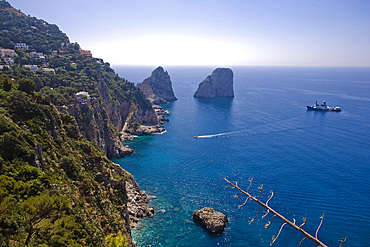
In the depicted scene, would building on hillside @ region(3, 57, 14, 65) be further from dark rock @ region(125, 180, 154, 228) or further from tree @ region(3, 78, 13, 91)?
dark rock @ region(125, 180, 154, 228)

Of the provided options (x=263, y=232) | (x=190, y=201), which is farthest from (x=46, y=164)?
(x=263, y=232)

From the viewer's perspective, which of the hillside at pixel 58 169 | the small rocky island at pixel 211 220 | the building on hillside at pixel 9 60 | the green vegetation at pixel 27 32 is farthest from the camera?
the green vegetation at pixel 27 32

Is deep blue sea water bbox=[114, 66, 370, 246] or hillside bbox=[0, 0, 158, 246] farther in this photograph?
deep blue sea water bbox=[114, 66, 370, 246]

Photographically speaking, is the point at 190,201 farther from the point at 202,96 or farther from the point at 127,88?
the point at 202,96

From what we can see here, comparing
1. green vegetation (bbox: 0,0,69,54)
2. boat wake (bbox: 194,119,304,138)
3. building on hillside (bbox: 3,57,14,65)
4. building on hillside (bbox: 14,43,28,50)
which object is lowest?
boat wake (bbox: 194,119,304,138)

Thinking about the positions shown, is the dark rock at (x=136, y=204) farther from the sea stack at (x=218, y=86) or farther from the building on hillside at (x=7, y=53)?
the sea stack at (x=218, y=86)

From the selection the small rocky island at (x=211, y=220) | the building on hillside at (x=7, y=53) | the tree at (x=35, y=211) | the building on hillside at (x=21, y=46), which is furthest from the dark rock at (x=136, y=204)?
the building on hillside at (x=21, y=46)

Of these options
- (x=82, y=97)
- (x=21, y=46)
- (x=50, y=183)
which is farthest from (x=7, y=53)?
(x=50, y=183)

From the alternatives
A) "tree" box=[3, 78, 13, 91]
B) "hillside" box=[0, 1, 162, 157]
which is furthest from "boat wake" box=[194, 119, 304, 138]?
"tree" box=[3, 78, 13, 91]

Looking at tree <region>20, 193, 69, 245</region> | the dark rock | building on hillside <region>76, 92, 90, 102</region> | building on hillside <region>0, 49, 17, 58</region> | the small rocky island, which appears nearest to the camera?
tree <region>20, 193, 69, 245</region>
